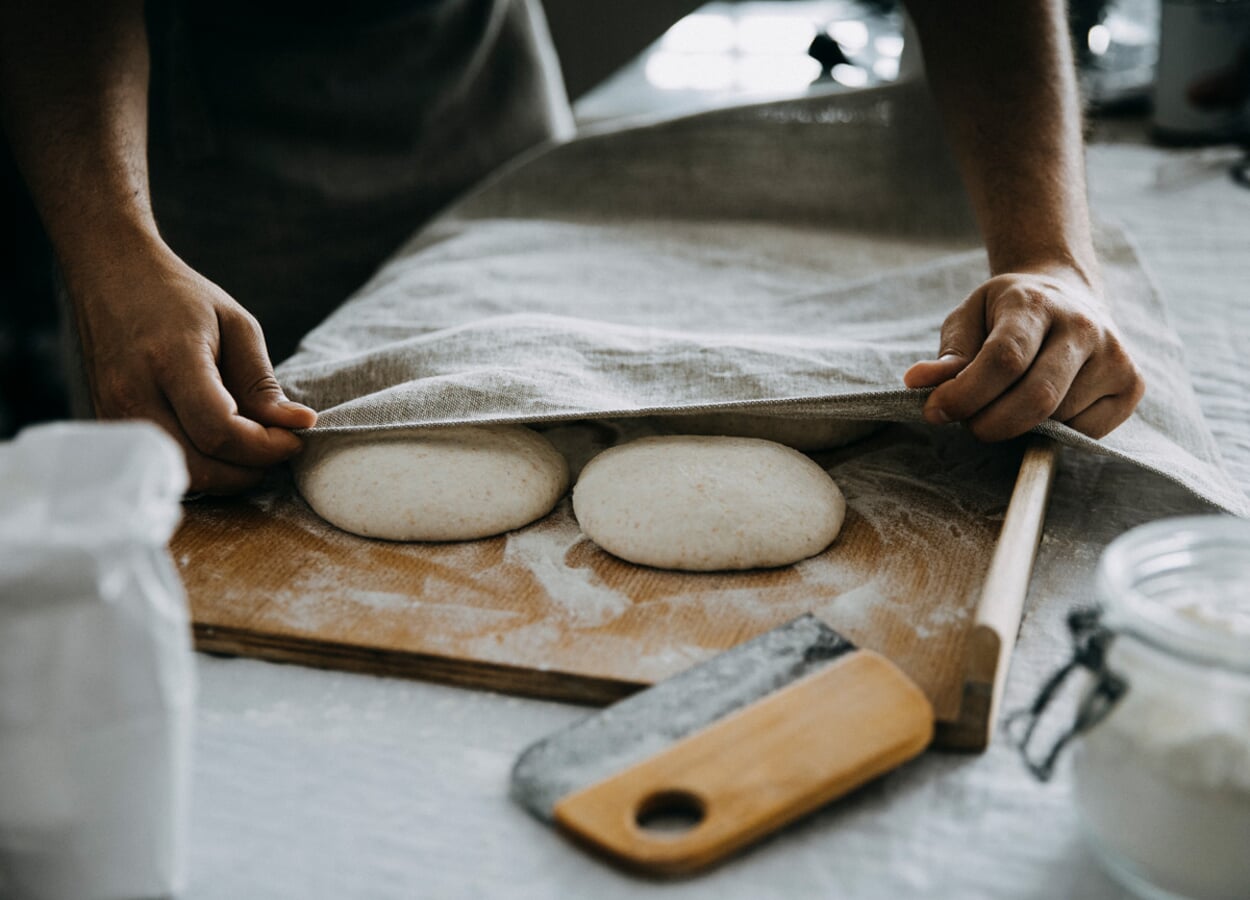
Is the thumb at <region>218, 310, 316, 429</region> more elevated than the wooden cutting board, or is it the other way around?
the thumb at <region>218, 310, 316, 429</region>

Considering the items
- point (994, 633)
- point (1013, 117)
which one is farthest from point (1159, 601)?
point (1013, 117)

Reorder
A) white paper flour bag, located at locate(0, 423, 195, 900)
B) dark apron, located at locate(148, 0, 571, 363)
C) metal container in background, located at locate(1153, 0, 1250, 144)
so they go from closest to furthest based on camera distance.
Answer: white paper flour bag, located at locate(0, 423, 195, 900)
dark apron, located at locate(148, 0, 571, 363)
metal container in background, located at locate(1153, 0, 1250, 144)

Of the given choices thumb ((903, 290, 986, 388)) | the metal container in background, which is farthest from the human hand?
the metal container in background

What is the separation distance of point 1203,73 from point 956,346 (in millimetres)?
1555

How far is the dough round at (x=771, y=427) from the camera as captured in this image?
119cm

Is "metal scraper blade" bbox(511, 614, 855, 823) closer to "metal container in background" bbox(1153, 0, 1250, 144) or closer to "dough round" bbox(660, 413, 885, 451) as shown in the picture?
"dough round" bbox(660, 413, 885, 451)

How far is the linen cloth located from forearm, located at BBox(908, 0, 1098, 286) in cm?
14

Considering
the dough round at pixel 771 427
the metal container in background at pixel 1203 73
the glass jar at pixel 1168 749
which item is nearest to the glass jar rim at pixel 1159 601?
the glass jar at pixel 1168 749

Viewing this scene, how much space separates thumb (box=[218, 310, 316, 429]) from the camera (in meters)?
1.12

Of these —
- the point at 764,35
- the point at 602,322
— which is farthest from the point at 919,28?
the point at 764,35

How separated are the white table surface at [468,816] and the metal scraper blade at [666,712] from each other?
0.03 metres

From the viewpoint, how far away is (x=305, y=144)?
1.74 metres

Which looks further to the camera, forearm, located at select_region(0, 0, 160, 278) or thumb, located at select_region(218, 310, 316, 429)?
forearm, located at select_region(0, 0, 160, 278)

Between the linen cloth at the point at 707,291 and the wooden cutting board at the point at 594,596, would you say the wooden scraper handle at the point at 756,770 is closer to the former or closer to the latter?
the wooden cutting board at the point at 594,596
